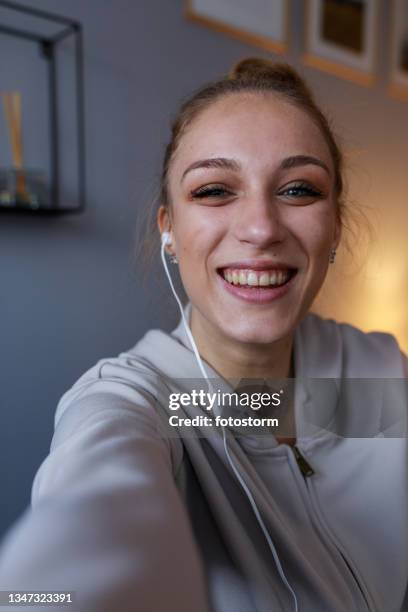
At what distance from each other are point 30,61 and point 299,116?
92cm

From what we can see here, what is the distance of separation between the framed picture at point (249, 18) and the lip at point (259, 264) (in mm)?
1322

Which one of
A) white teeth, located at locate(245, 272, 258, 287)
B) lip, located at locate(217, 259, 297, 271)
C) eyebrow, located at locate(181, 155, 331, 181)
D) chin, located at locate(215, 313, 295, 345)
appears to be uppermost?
eyebrow, located at locate(181, 155, 331, 181)

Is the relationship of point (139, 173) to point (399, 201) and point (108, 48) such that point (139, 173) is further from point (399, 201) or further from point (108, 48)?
point (399, 201)

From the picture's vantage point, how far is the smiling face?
0.72 m

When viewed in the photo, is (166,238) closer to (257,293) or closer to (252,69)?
(257,293)

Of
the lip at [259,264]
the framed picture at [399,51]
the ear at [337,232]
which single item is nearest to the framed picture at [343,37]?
the framed picture at [399,51]

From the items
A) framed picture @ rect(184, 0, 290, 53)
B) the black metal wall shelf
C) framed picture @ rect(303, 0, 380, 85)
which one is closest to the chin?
the black metal wall shelf

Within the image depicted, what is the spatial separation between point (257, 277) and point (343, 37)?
190 centimetres

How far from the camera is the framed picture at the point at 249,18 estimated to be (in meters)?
1.73

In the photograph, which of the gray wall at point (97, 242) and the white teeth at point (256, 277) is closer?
the white teeth at point (256, 277)

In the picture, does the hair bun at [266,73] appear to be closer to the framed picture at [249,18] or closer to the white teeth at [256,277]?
the white teeth at [256,277]

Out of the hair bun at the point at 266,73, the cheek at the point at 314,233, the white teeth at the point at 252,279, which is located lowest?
the white teeth at the point at 252,279

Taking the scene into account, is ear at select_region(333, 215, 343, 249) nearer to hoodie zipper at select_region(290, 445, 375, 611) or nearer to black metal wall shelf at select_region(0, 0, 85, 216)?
hoodie zipper at select_region(290, 445, 375, 611)

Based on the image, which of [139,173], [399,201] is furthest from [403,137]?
[139,173]
